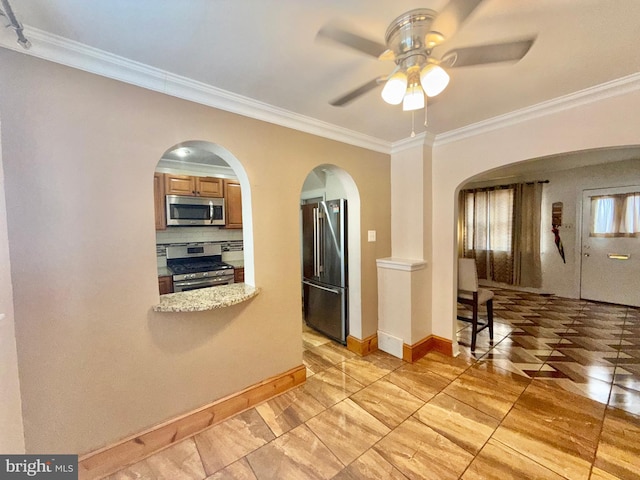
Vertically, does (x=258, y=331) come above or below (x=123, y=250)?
below

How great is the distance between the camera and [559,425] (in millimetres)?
1743

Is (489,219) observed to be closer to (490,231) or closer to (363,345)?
(490,231)

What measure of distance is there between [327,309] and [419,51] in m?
2.67

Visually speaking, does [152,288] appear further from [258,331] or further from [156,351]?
[258,331]

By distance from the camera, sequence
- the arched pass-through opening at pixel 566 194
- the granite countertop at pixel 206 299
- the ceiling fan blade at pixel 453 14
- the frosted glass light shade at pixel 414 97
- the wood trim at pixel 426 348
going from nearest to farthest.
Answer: the ceiling fan blade at pixel 453 14, the frosted glass light shade at pixel 414 97, the granite countertop at pixel 206 299, the wood trim at pixel 426 348, the arched pass-through opening at pixel 566 194

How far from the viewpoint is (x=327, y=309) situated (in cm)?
315

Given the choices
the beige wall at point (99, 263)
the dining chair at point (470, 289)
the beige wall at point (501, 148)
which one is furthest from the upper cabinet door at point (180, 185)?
the dining chair at point (470, 289)

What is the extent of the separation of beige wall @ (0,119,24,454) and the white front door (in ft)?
23.3

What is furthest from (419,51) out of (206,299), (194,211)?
(194,211)

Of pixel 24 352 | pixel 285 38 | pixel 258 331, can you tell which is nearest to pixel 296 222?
pixel 258 331

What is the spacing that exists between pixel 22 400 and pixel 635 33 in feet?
11.9

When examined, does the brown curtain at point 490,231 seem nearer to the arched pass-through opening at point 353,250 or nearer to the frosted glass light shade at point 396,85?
the arched pass-through opening at point 353,250

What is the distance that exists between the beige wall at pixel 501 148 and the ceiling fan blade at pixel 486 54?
1.31m

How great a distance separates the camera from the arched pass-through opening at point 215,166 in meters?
1.87
